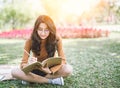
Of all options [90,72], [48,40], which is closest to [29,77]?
[48,40]

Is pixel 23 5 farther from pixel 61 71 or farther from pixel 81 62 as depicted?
pixel 61 71

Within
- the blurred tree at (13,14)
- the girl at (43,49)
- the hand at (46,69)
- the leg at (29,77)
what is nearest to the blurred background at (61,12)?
the blurred tree at (13,14)

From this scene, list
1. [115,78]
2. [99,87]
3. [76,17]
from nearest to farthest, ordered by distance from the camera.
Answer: [99,87], [115,78], [76,17]

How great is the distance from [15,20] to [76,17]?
3.58 meters

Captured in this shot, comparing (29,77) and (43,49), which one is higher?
(43,49)

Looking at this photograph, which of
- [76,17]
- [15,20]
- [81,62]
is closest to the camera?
[81,62]

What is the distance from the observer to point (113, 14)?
19.5 m

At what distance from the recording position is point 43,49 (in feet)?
14.4

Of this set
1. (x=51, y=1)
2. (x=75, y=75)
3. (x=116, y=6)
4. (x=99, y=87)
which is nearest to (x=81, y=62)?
(x=75, y=75)

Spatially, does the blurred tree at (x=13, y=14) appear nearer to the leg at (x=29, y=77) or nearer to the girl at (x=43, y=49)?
the girl at (x=43, y=49)

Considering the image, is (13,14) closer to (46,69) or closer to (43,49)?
(43,49)

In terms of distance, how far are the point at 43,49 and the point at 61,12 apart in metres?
14.5

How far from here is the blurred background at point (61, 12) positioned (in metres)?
17.3

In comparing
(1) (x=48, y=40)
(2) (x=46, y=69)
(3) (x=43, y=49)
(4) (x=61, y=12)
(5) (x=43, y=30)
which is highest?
(5) (x=43, y=30)
